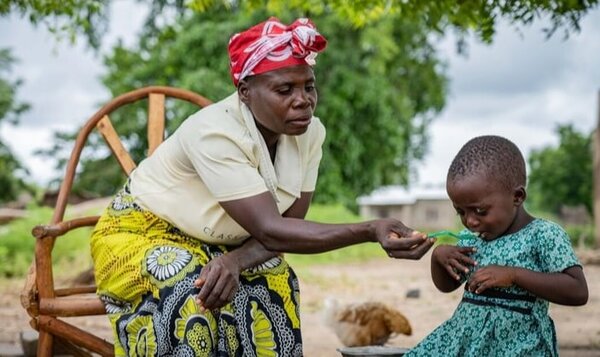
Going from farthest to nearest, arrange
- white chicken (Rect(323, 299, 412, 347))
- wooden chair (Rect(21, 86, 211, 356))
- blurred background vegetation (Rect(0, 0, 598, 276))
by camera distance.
A: blurred background vegetation (Rect(0, 0, 598, 276)) → white chicken (Rect(323, 299, 412, 347)) → wooden chair (Rect(21, 86, 211, 356))

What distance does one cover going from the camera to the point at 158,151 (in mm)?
3848

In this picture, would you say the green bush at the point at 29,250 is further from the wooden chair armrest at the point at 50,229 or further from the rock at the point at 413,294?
the wooden chair armrest at the point at 50,229

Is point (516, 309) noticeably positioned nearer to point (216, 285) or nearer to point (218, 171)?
point (216, 285)

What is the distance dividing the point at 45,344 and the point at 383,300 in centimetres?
612

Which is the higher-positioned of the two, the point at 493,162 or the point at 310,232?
the point at 493,162

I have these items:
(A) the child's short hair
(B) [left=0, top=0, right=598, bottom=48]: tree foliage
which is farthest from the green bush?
(A) the child's short hair

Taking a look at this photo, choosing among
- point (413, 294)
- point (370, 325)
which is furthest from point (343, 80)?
point (370, 325)

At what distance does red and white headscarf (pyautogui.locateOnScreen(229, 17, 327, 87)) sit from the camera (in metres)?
3.39

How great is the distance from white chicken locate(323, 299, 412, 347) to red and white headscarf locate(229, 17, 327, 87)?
9.63 ft

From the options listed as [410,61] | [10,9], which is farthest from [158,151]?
→ [410,61]

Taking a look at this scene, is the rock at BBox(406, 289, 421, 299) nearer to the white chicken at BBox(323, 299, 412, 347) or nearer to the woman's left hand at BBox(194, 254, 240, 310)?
the white chicken at BBox(323, 299, 412, 347)

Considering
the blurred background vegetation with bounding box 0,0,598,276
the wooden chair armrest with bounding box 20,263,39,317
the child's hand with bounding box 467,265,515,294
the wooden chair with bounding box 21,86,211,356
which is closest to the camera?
the child's hand with bounding box 467,265,515,294

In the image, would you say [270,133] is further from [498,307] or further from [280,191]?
[498,307]

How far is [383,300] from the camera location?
32.2ft
